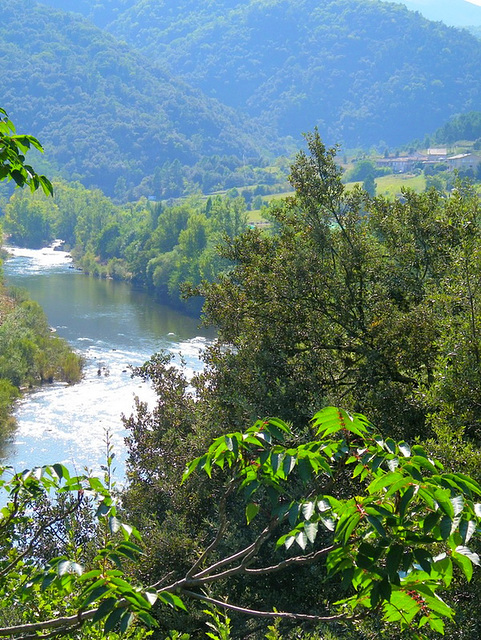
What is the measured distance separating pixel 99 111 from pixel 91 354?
466 ft

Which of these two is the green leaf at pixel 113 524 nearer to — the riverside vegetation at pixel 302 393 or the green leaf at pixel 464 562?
the riverside vegetation at pixel 302 393

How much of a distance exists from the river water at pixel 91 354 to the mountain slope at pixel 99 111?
8716 cm

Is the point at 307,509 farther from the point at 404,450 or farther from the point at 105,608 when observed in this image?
the point at 105,608

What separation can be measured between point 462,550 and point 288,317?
8417 millimetres

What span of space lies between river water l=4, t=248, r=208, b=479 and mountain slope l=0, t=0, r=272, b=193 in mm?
87156

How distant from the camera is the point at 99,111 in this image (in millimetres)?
170375

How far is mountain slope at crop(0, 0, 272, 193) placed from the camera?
518 ft

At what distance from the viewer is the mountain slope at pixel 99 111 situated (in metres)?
158

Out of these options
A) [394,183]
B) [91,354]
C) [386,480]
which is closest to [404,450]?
[386,480]

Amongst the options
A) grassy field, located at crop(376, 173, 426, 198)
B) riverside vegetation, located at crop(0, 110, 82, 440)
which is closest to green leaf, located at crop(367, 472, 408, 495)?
riverside vegetation, located at crop(0, 110, 82, 440)

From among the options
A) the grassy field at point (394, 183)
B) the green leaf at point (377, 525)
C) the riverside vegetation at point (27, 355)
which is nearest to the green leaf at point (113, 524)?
the green leaf at point (377, 525)

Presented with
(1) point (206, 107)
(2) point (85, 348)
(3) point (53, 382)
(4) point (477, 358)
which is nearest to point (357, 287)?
(4) point (477, 358)

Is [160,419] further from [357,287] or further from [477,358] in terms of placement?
[477,358]

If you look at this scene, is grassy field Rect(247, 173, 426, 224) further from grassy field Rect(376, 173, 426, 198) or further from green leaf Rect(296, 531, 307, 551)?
green leaf Rect(296, 531, 307, 551)
